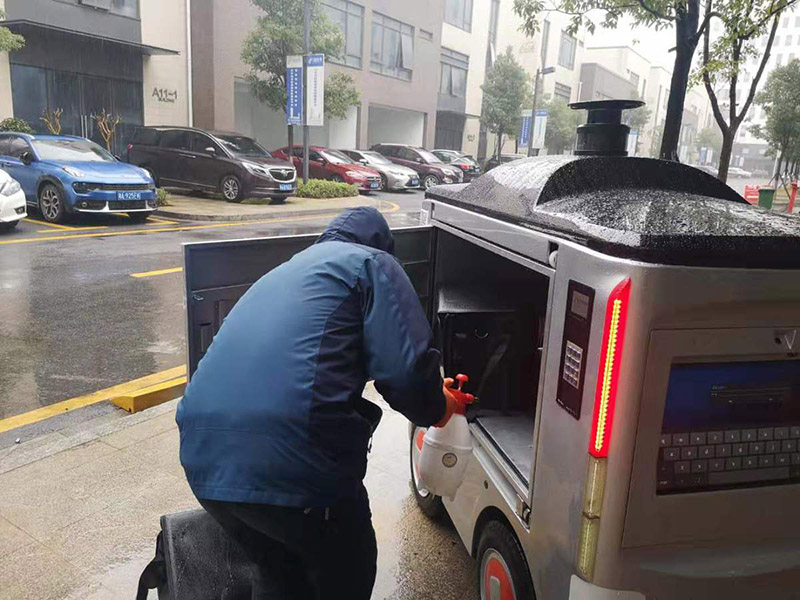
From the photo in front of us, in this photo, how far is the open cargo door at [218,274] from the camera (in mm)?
2672

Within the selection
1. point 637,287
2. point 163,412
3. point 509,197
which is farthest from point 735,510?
point 163,412

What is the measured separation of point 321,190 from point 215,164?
3314mm

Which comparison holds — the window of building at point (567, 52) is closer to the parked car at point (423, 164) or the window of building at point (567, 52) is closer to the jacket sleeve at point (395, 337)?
the parked car at point (423, 164)

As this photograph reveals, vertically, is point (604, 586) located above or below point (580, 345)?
below

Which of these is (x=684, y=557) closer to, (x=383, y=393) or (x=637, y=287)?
(x=637, y=287)

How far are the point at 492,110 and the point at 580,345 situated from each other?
123 feet

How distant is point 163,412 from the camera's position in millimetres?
4355

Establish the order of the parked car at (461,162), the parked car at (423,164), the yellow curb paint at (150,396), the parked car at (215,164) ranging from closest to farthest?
1. the yellow curb paint at (150,396)
2. the parked car at (215,164)
3. the parked car at (423,164)
4. the parked car at (461,162)

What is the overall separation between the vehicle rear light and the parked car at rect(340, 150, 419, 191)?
21419 millimetres

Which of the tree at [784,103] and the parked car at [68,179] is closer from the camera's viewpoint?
the parked car at [68,179]

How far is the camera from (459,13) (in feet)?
126

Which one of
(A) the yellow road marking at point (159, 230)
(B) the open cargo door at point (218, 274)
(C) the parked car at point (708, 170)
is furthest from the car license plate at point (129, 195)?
(B) the open cargo door at point (218, 274)

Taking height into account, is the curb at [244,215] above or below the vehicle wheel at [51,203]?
below

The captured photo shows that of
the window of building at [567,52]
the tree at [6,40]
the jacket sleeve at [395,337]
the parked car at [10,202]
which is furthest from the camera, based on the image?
the window of building at [567,52]
